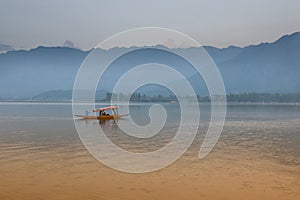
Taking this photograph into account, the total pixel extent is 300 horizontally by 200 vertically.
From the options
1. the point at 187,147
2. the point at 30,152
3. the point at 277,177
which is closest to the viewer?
the point at 277,177

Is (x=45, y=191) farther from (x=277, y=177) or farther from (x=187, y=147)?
(x=187, y=147)

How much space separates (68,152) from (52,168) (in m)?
6.30

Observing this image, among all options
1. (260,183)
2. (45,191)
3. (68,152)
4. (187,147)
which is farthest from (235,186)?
(68,152)

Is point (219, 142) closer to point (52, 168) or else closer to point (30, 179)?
point (52, 168)

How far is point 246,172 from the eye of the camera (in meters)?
20.3

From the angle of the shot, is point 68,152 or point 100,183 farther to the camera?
point 68,152

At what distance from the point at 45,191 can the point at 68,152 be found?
11.3 m

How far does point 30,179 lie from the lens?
18.1 metres

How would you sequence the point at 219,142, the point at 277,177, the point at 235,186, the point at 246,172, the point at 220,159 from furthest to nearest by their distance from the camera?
the point at 219,142, the point at 220,159, the point at 246,172, the point at 277,177, the point at 235,186

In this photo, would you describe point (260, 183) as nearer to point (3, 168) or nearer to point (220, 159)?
point (220, 159)

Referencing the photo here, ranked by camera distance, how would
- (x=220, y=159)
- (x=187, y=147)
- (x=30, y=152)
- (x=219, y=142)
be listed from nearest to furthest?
(x=220, y=159), (x=30, y=152), (x=187, y=147), (x=219, y=142)

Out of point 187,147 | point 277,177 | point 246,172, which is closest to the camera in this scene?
point 277,177

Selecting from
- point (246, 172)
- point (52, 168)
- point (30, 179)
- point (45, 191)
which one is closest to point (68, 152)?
point (52, 168)

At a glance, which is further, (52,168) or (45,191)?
(52,168)
